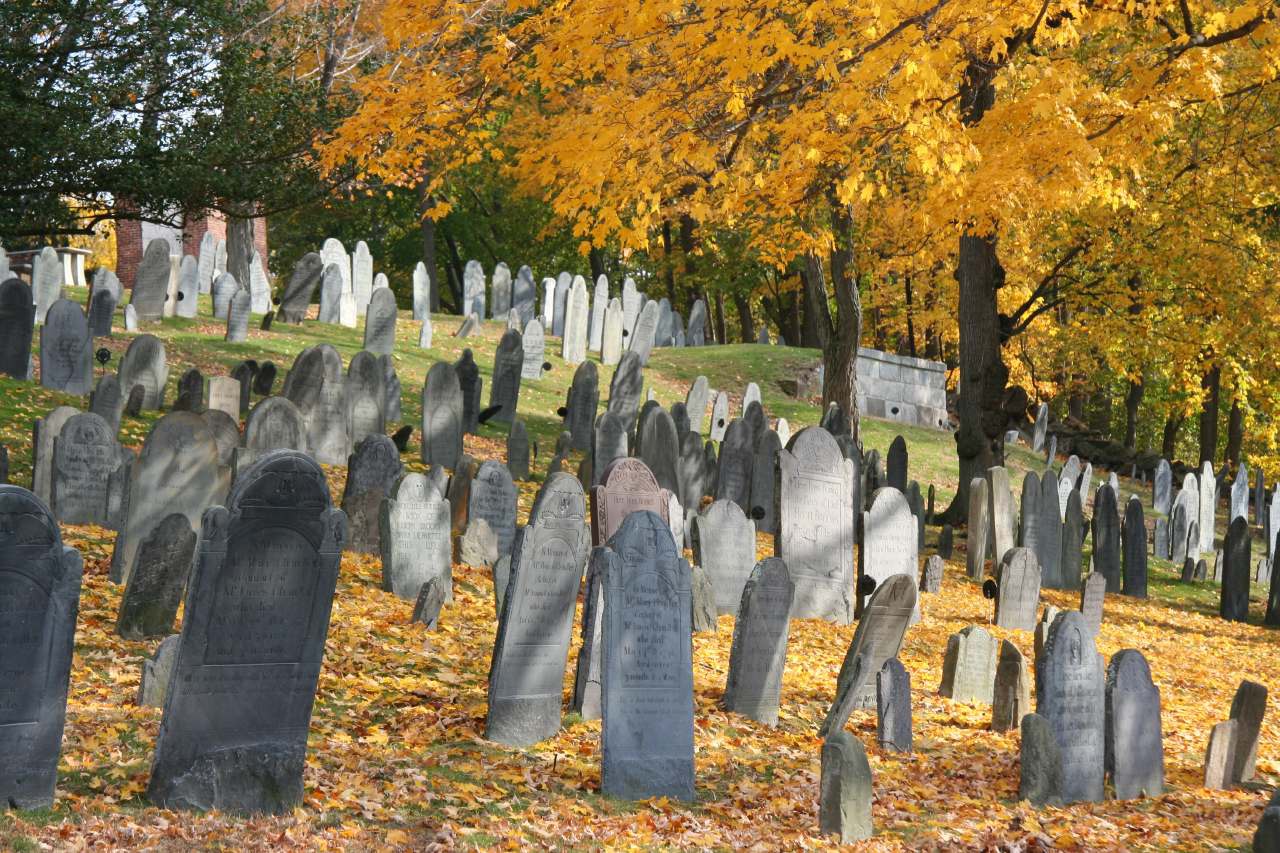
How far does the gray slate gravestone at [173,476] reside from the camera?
10.2 meters

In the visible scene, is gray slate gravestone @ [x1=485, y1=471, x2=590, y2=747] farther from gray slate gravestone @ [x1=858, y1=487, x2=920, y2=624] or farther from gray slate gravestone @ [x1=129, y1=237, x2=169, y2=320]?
gray slate gravestone @ [x1=129, y1=237, x2=169, y2=320]

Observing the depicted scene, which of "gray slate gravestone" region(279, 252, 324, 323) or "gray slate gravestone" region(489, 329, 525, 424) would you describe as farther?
"gray slate gravestone" region(279, 252, 324, 323)

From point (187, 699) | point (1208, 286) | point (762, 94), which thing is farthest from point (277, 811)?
point (1208, 286)

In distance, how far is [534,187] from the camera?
36406 mm

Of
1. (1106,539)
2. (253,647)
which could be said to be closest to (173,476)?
(253,647)

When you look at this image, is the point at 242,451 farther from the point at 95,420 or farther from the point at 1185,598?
the point at 1185,598

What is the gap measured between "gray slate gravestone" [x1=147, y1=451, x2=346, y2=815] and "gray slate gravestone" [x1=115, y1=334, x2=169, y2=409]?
33.8 feet

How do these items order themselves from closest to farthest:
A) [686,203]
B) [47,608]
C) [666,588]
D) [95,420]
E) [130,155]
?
[47,608] → [666,588] → [95,420] → [130,155] → [686,203]

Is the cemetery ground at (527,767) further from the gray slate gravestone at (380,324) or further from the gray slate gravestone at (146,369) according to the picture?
the gray slate gravestone at (380,324)

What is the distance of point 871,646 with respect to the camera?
857cm

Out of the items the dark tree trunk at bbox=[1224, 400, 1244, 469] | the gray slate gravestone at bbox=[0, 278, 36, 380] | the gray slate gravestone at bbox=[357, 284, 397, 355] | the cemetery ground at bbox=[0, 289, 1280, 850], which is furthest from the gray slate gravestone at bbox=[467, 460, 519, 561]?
the dark tree trunk at bbox=[1224, 400, 1244, 469]

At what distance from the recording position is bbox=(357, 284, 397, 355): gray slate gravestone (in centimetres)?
2245

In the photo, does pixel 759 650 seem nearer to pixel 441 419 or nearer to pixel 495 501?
pixel 495 501

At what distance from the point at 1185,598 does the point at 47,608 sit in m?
14.8
